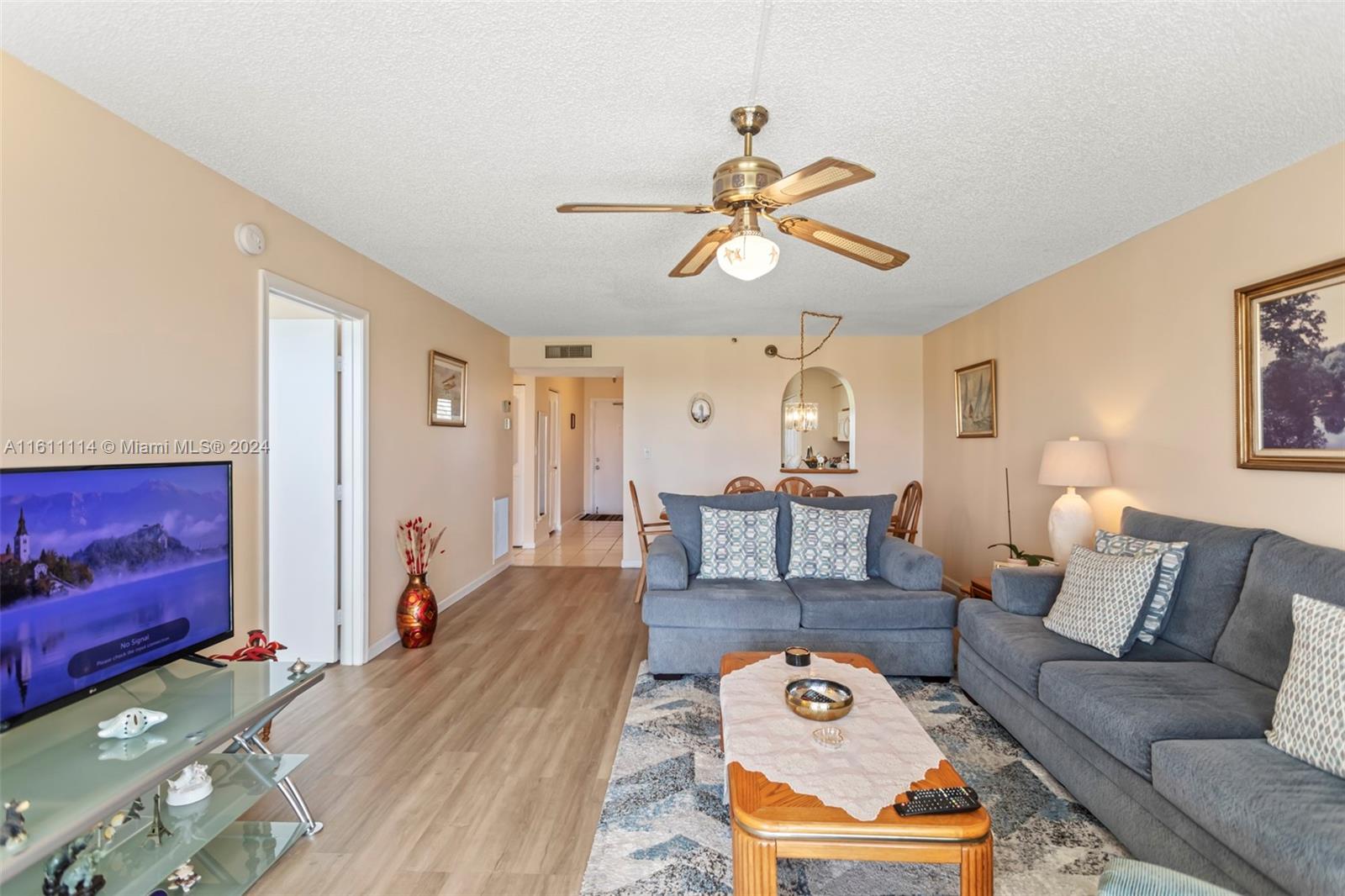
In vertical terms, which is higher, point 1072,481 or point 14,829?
point 1072,481

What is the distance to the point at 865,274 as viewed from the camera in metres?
3.87

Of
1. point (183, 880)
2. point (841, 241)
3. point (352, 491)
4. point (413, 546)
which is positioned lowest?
point (183, 880)

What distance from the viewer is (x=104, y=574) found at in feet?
5.30

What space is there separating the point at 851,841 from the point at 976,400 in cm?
425

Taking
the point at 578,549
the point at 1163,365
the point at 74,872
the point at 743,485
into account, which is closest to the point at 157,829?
the point at 74,872

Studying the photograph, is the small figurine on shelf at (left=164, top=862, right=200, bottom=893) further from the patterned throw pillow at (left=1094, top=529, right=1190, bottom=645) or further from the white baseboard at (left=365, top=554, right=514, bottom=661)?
the patterned throw pillow at (left=1094, top=529, right=1190, bottom=645)

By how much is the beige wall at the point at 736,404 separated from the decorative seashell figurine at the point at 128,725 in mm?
4603

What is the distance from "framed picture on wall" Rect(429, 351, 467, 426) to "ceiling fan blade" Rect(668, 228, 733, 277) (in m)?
2.65

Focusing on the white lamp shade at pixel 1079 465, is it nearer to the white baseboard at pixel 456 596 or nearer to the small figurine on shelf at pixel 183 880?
the small figurine on shelf at pixel 183 880

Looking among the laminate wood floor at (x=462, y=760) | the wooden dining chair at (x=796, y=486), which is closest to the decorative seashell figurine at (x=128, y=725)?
the laminate wood floor at (x=462, y=760)

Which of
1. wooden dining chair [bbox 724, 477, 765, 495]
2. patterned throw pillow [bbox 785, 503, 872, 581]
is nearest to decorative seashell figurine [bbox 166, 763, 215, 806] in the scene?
patterned throw pillow [bbox 785, 503, 872, 581]

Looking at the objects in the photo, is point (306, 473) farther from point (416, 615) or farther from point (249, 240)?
point (249, 240)

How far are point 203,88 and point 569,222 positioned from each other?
1.48 m

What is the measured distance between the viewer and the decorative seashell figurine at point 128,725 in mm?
1543
